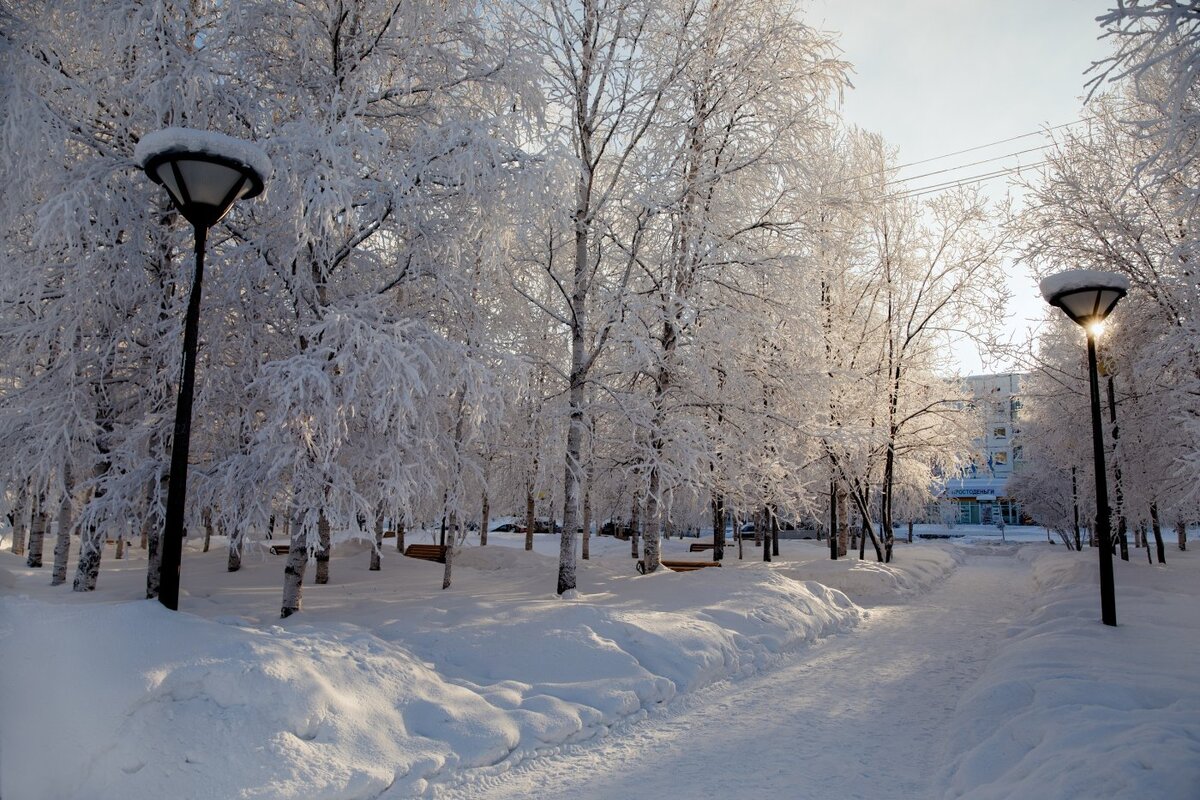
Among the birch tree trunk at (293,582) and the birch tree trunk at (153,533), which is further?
the birch tree trunk at (293,582)

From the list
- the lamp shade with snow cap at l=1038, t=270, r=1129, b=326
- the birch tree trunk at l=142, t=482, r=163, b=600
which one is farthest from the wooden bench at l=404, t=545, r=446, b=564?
the lamp shade with snow cap at l=1038, t=270, r=1129, b=326

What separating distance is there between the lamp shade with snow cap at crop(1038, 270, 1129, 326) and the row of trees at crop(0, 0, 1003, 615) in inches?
134

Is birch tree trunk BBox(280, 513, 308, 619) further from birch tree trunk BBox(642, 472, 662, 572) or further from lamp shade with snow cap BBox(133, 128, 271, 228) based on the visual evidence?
birch tree trunk BBox(642, 472, 662, 572)

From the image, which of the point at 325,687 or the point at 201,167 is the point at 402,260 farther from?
the point at 325,687

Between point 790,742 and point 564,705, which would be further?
point 564,705

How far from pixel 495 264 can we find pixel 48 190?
4.97 metres

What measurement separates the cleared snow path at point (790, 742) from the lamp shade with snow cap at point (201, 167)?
15.2ft

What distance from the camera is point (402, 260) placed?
8492 millimetres

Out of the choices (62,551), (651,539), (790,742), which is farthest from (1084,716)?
(62,551)

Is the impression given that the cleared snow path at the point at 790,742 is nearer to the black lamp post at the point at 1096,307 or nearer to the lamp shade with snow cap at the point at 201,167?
the black lamp post at the point at 1096,307

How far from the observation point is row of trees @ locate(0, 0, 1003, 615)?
7250mm

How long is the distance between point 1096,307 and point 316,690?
9777mm

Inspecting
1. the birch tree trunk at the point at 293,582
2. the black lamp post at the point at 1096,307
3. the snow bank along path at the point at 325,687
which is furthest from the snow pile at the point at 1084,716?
the birch tree trunk at the point at 293,582

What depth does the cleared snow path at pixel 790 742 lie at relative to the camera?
4.26 m
